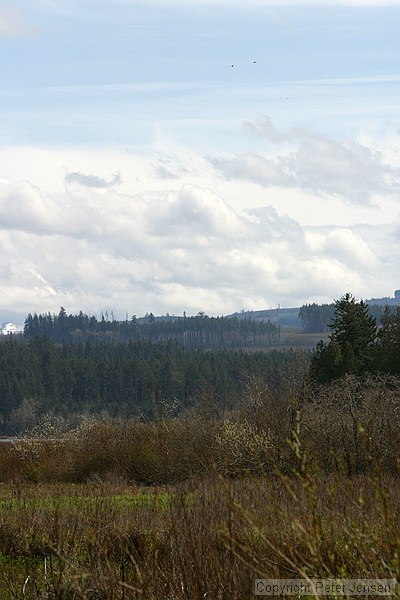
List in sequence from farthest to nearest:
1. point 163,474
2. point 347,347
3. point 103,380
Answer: point 103,380
point 347,347
point 163,474

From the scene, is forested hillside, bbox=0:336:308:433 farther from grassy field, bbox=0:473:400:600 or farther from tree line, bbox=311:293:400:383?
grassy field, bbox=0:473:400:600

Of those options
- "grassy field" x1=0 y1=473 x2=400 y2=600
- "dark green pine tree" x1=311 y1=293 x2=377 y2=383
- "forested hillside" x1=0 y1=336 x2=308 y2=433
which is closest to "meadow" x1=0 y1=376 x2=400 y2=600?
"grassy field" x1=0 y1=473 x2=400 y2=600

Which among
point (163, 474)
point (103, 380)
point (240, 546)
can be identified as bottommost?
point (163, 474)

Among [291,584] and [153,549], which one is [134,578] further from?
[291,584]

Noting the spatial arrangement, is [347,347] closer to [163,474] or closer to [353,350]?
[353,350]

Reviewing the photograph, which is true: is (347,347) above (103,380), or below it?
above

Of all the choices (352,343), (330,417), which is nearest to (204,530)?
(330,417)

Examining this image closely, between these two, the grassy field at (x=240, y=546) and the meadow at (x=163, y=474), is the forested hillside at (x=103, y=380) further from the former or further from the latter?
the grassy field at (x=240, y=546)

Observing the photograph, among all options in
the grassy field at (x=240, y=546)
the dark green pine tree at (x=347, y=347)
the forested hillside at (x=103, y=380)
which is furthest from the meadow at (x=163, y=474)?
the forested hillside at (x=103, y=380)

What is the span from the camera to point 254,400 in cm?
3706

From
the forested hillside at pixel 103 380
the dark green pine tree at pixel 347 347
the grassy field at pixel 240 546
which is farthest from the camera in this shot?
the forested hillside at pixel 103 380

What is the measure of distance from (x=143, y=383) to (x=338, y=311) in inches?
3215

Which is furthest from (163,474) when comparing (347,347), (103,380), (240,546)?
(103,380)

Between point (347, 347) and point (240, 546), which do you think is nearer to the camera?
point (240, 546)
